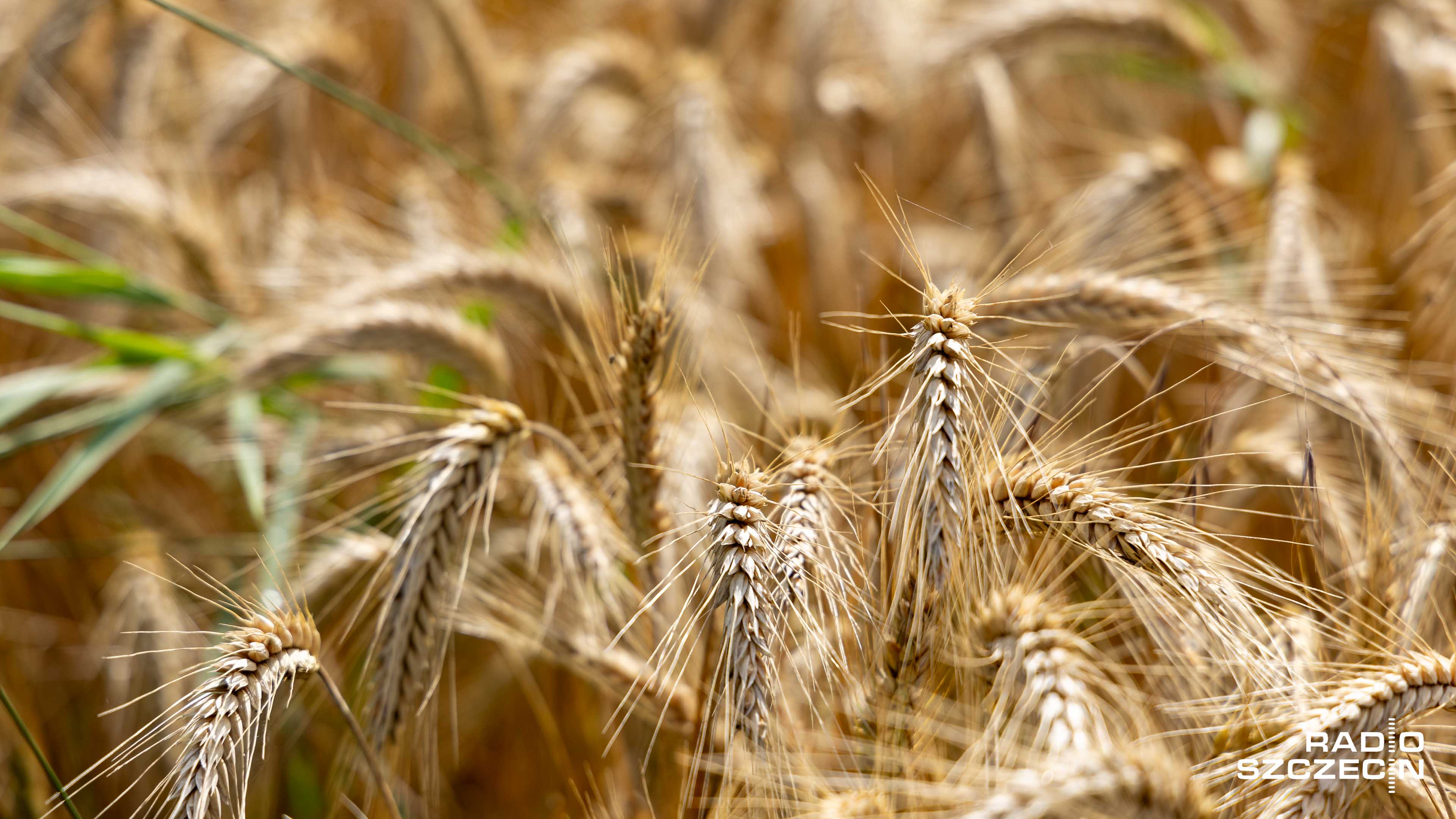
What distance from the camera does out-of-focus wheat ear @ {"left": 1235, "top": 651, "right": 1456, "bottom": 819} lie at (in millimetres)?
811

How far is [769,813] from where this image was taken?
2.83ft

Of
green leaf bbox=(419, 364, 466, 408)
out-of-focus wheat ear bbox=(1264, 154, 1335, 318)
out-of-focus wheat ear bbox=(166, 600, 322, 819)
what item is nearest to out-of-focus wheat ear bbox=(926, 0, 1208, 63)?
out-of-focus wheat ear bbox=(1264, 154, 1335, 318)

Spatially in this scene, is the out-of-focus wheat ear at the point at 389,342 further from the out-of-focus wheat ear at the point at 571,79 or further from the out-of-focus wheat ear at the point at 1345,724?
the out-of-focus wheat ear at the point at 1345,724

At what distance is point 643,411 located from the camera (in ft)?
3.42

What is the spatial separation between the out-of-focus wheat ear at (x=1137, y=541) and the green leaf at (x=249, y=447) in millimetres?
1050

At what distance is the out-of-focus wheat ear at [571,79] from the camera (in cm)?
225

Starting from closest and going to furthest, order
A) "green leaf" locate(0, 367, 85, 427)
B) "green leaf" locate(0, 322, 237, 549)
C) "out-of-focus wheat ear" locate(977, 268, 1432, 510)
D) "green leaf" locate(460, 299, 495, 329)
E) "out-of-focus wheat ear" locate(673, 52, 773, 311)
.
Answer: "out-of-focus wheat ear" locate(977, 268, 1432, 510), "green leaf" locate(0, 322, 237, 549), "green leaf" locate(0, 367, 85, 427), "green leaf" locate(460, 299, 495, 329), "out-of-focus wheat ear" locate(673, 52, 773, 311)

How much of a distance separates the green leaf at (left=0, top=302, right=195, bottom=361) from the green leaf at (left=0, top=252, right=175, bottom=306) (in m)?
0.04

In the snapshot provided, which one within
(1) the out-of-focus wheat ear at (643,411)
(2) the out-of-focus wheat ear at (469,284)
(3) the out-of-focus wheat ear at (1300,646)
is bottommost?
(3) the out-of-focus wheat ear at (1300,646)

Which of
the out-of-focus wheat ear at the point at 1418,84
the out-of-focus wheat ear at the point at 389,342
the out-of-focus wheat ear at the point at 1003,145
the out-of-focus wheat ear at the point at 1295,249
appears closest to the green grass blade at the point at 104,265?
the out-of-focus wheat ear at the point at 389,342

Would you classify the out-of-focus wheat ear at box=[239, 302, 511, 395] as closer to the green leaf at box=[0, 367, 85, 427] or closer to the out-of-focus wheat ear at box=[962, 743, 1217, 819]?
the green leaf at box=[0, 367, 85, 427]

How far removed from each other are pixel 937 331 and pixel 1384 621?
0.57m

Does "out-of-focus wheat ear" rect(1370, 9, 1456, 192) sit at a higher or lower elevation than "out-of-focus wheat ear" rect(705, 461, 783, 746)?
higher

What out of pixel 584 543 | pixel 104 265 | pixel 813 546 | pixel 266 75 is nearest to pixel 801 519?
pixel 813 546
